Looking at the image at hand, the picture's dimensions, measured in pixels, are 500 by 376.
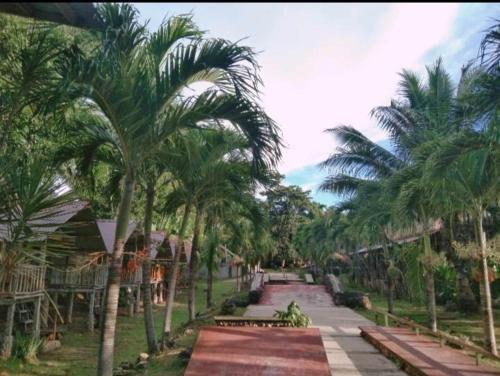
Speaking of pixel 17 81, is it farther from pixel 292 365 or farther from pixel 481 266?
pixel 481 266

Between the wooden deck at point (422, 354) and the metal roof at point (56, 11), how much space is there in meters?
6.92

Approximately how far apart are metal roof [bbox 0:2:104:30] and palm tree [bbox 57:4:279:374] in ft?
8.40

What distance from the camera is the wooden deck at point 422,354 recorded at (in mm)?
7441

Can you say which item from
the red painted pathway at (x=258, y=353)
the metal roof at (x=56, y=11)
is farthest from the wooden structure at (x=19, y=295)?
the metal roof at (x=56, y=11)

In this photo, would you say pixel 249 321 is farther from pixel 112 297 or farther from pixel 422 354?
pixel 112 297

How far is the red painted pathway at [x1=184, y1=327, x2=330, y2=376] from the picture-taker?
6695mm

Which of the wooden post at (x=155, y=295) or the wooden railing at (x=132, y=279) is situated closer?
the wooden railing at (x=132, y=279)

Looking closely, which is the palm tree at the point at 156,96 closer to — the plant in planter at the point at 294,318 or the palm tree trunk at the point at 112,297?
the palm tree trunk at the point at 112,297

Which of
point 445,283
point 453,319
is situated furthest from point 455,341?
point 445,283

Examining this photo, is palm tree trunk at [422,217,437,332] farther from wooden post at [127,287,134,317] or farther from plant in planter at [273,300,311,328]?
wooden post at [127,287,134,317]

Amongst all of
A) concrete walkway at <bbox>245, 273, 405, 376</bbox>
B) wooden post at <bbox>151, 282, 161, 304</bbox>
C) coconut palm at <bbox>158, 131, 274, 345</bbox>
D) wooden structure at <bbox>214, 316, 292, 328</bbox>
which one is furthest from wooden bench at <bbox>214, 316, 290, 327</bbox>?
wooden post at <bbox>151, 282, 161, 304</bbox>

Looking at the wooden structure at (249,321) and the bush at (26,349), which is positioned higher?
the wooden structure at (249,321)

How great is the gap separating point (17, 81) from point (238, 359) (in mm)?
4984

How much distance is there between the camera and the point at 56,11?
9.92 ft
